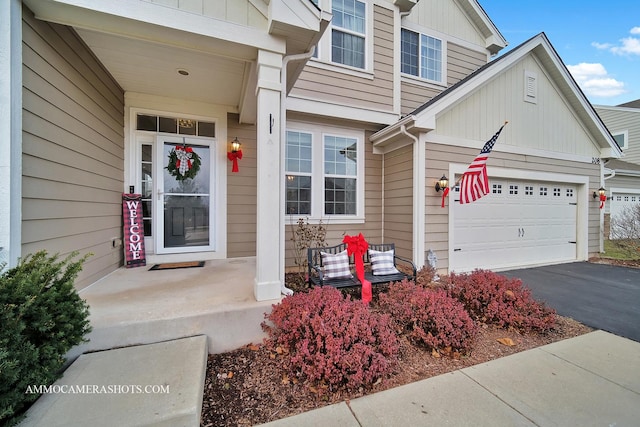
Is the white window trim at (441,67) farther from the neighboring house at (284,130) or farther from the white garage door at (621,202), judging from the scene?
the white garage door at (621,202)

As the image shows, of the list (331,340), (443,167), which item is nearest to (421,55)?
(443,167)

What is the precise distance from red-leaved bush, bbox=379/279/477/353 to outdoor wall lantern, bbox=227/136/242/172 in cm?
337

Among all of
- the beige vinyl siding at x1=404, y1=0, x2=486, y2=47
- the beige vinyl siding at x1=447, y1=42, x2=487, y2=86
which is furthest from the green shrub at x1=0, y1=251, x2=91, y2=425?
the beige vinyl siding at x1=447, y1=42, x2=487, y2=86

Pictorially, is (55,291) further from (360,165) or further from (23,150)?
(360,165)

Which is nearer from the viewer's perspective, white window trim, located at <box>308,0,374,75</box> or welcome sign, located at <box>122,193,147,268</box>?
welcome sign, located at <box>122,193,147,268</box>

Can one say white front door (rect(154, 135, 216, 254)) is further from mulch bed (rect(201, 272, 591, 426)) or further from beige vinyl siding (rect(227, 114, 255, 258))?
mulch bed (rect(201, 272, 591, 426))

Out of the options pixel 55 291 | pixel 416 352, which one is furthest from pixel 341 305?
pixel 55 291

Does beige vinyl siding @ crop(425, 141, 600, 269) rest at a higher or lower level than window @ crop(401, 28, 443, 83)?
lower

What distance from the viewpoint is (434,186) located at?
506cm

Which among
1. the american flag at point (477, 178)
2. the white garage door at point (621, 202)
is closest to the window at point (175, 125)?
the american flag at point (477, 178)

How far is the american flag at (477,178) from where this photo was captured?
4.38 metres

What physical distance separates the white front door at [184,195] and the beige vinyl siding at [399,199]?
3.60 metres

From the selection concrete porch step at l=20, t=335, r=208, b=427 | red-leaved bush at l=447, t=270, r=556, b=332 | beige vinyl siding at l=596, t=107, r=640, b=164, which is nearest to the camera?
concrete porch step at l=20, t=335, r=208, b=427

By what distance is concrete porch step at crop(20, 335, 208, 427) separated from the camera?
60.5 inches
